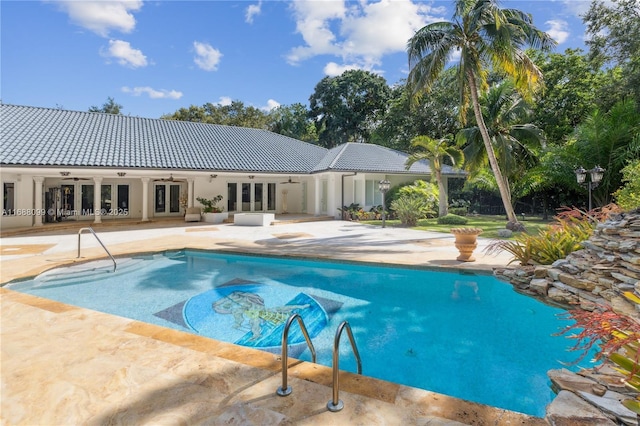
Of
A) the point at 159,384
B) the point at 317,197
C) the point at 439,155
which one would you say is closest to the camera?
the point at 159,384

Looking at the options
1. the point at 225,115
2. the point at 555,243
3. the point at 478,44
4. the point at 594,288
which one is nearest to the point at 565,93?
the point at 478,44

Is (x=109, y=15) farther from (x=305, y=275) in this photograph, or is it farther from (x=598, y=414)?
(x=598, y=414)

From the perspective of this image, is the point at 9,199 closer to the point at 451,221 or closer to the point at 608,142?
the point at 451,221

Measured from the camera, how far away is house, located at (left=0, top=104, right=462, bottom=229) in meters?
16.0

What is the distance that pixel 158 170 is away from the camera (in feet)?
56.1

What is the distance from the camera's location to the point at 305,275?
8.73 m

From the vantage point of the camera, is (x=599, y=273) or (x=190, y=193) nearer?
(x=599, y=273)

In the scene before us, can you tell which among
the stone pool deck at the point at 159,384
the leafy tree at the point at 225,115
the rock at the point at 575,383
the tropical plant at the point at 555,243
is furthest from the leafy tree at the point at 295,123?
the rock at the point at 575,383

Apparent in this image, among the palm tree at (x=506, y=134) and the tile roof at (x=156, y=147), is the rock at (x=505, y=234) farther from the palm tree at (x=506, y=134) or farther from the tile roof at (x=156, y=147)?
the tile roof at (x=156, y=147)

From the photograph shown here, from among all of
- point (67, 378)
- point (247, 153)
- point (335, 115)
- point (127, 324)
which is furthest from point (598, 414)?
point (335, 115)

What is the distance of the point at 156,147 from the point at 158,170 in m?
3.08

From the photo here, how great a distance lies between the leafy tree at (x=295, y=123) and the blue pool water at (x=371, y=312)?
35.9 meters

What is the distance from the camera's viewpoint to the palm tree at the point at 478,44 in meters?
13.0

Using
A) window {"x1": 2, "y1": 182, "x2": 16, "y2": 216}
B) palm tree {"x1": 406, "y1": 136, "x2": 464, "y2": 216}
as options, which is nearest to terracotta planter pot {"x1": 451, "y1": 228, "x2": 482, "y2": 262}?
palm tree {"x1": 406, "y1": 136, "x2": 464, "y2": 216}
